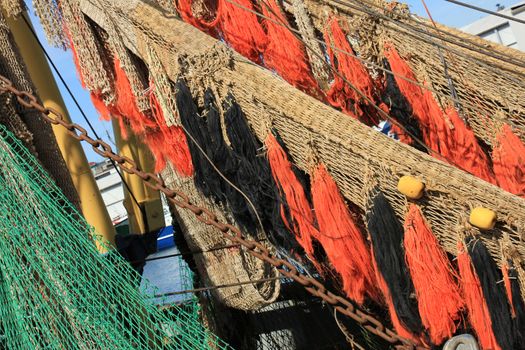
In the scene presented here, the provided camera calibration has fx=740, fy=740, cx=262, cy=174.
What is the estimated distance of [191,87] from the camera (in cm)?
376

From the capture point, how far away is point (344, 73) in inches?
185

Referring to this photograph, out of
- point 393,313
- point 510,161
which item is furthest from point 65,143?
point 393,313

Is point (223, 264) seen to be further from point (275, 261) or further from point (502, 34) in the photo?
point (502, 34)

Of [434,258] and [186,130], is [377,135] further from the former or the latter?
[186,130]

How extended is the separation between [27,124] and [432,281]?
2315mm

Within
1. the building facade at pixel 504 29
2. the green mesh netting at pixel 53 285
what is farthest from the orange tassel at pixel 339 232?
the building facade at pixel 504 29

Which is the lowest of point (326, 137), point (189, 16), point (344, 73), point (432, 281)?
point (432, 281)

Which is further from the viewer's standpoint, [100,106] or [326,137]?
[100,106]

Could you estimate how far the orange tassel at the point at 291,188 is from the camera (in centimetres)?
344

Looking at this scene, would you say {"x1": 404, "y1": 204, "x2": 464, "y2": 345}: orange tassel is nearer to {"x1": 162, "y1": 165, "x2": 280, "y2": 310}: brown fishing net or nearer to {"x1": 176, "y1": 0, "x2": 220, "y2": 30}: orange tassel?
{"x1": 162, "y1": 165, "x2": 280, "y2": 310}: brown fishing net

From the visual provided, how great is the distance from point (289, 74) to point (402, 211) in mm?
1830

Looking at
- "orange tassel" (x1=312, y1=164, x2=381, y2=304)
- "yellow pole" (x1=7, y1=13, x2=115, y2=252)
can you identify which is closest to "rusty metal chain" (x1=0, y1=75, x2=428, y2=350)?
"orange tassel" (x1=312, y1=164, x2=381, y2=304)

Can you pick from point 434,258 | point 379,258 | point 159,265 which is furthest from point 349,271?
point 159,265

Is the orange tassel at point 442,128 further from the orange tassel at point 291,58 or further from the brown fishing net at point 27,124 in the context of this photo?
the brown fishing net at point 27,124
